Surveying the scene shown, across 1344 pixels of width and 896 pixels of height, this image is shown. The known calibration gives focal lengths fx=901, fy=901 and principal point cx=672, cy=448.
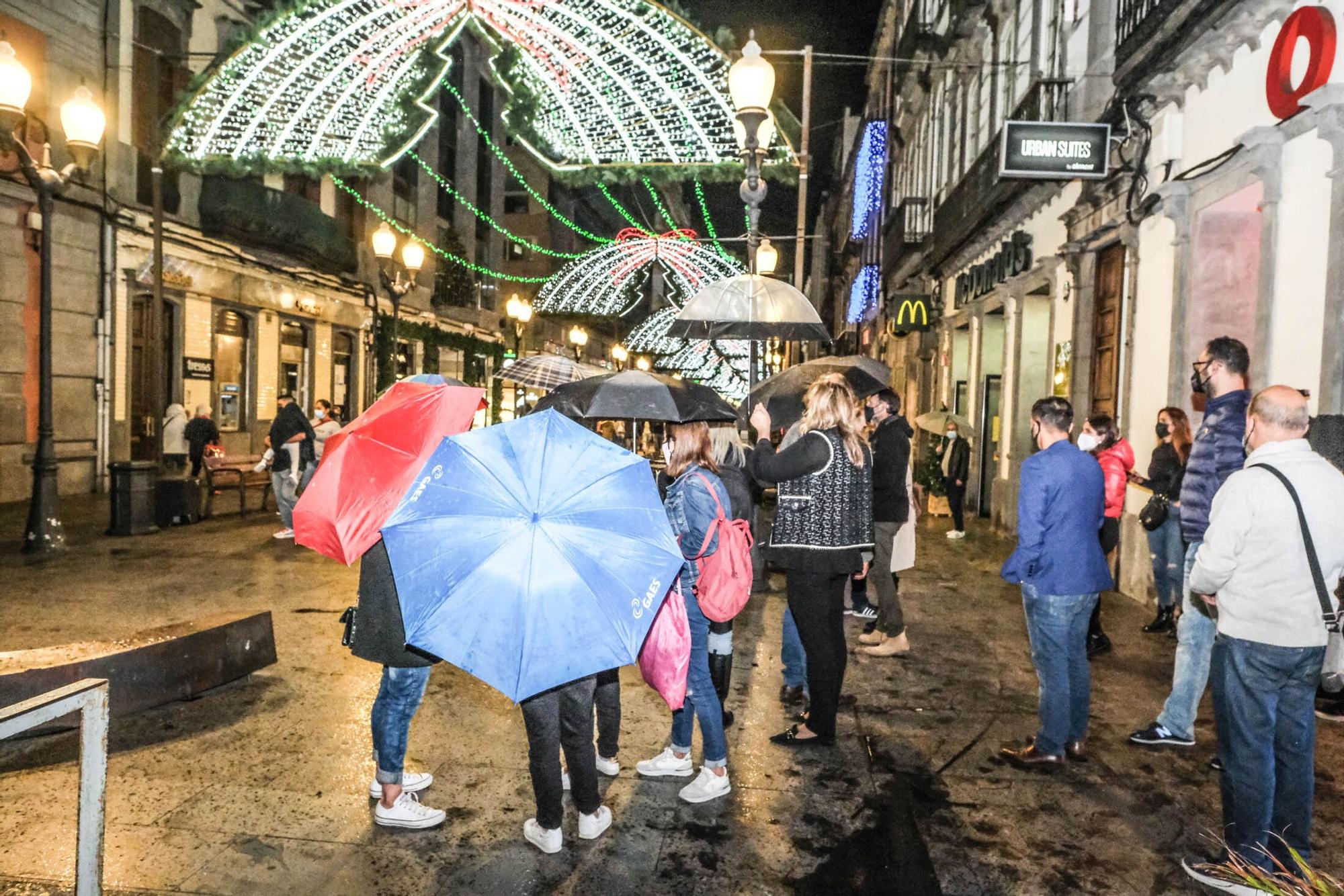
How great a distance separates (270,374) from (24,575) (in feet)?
42.9

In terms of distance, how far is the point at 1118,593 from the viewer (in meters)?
9.50

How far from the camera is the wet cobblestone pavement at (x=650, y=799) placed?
11.2 feet

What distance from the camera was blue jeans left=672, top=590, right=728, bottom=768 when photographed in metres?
4.00

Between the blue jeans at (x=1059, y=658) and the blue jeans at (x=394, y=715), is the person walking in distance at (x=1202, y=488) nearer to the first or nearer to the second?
the blue jeans at (x=1059, y=658)

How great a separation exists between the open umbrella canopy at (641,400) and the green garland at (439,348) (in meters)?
16.4

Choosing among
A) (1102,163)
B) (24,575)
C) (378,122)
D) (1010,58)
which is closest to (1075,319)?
(1102,163)

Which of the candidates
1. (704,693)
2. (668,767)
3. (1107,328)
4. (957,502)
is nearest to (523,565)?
(704,693)

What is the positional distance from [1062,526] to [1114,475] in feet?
11.1

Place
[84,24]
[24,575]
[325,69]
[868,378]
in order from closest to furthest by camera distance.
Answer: [868,378], [325,69], [24,575], [84,24]

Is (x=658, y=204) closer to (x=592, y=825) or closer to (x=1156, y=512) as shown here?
(x=1156, y=512)

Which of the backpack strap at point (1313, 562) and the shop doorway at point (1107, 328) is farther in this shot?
the shop doorway at point (1107, 328)

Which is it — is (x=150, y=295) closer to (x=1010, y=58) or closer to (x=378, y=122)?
(x=378, y=122)

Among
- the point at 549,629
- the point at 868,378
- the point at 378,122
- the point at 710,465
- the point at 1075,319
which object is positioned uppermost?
the point at 378,122

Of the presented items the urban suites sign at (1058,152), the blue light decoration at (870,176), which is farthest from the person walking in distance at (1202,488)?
the blue light decoration at (870,176)
